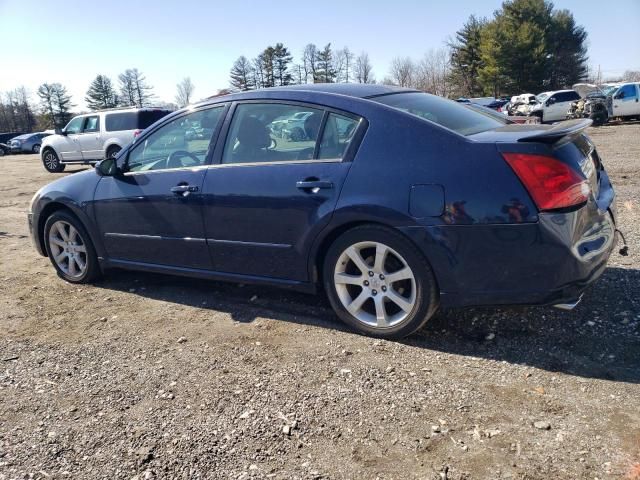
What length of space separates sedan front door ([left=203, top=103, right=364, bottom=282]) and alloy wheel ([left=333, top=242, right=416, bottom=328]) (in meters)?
0.28

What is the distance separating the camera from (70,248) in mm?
5035

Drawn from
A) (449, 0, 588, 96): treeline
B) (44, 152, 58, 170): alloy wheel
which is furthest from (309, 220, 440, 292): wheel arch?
(449, 0, 588, 96): treeline

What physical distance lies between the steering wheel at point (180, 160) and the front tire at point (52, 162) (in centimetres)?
1630

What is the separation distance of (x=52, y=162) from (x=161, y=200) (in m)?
16.7

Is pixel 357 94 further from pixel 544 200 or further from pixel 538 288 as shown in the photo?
Answer: pixel 538 288

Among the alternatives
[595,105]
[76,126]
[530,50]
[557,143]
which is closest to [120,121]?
[76,126]

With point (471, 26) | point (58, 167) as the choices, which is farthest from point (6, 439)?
point (471, 26)

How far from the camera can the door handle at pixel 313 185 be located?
3.42 m

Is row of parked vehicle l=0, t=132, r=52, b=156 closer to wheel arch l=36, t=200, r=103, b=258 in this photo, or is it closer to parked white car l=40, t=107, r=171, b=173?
parked white car l=40, t=107, r=171, b=173

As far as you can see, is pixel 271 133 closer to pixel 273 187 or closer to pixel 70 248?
pixel 273 187

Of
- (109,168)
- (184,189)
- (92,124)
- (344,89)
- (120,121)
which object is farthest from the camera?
(92,124)

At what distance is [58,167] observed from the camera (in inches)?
732

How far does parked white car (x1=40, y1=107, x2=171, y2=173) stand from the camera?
646 inches

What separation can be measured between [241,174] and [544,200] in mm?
2029
